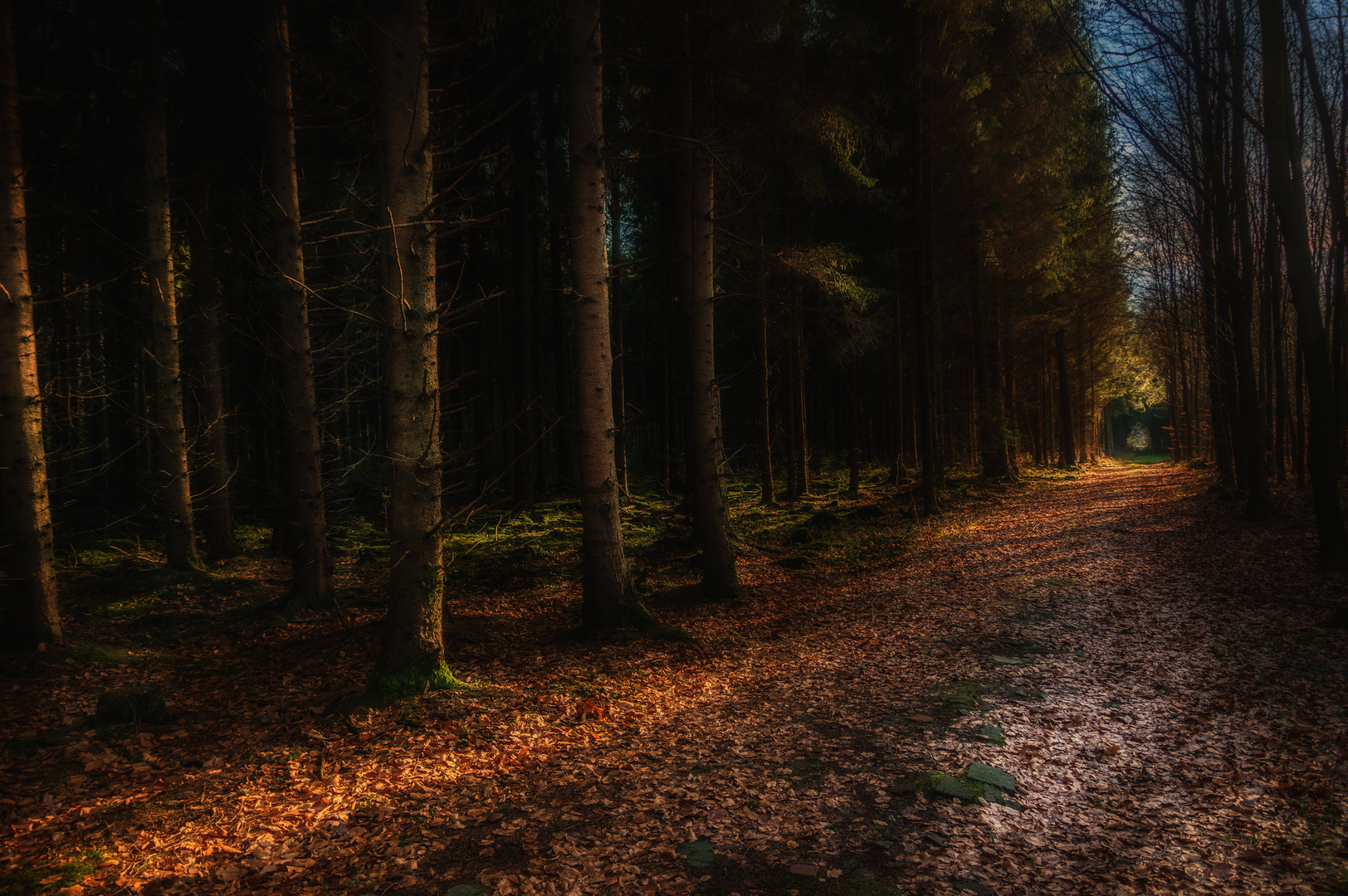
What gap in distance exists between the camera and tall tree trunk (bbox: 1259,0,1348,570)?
8320 millimetres

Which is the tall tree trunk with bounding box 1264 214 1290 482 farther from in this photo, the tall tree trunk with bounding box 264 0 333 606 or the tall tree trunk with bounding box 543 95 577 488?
the tall tree trunk with bounding box 264 0 333 606

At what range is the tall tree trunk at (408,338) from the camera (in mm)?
5535

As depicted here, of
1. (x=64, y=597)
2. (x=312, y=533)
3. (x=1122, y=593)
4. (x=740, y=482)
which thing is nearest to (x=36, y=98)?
(x=312, y=533)

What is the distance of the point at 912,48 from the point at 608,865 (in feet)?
53.5

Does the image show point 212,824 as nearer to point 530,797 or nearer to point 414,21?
point 530,797

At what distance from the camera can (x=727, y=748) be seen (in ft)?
16.7

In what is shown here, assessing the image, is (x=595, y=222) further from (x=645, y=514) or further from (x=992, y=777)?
(x=645, y=514)

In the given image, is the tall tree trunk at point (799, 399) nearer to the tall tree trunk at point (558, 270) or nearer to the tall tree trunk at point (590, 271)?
the tall tree trunk at point (558, 270)

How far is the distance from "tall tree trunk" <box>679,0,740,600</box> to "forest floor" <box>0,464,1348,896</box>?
0.81 metres

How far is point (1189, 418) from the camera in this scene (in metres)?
32.0

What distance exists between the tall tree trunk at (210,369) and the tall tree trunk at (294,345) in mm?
3404

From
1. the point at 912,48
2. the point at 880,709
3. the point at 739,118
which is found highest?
the point at 912,48

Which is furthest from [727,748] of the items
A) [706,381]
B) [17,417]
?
[17,417]

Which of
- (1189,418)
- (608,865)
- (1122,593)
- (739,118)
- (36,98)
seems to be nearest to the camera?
(608,865)
